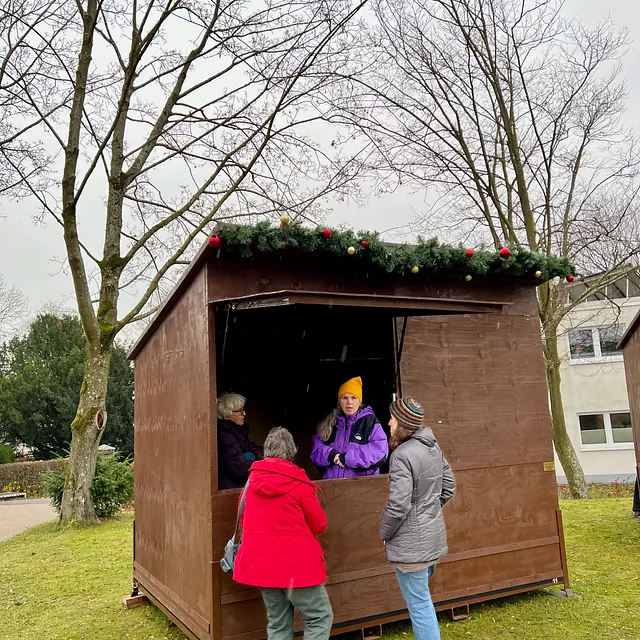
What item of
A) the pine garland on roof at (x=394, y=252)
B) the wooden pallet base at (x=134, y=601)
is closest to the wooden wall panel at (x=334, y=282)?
the pine garland on roof at (x=394, y=252)

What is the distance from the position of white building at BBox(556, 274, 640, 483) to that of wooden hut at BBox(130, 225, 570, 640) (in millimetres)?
18969

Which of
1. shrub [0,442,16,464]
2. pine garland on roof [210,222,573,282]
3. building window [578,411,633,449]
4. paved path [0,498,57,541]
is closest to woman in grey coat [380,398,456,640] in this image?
pine garland on roof [210,222,573,282]

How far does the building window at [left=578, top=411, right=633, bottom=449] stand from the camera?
23.7 meters

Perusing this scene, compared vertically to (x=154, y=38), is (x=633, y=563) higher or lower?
lower

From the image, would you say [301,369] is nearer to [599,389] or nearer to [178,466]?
[178,466]

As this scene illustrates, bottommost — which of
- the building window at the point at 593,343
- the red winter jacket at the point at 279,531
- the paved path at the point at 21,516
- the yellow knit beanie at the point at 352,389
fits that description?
the paved path at the point at 21,516

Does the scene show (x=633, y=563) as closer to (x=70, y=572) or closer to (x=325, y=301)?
(x=325, y=301)

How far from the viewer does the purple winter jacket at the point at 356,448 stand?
496 cm

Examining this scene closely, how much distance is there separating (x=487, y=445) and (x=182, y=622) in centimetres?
283

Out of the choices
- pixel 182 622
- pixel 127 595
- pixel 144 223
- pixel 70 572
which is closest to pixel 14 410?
pixel 144 223

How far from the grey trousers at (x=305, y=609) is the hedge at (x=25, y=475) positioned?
20954 millimetres

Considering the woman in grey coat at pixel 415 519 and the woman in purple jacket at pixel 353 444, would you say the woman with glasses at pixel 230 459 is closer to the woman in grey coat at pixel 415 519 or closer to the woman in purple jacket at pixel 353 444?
the woman in purple jacket at pixel 353 444

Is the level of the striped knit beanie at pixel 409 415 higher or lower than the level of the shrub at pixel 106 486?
higher

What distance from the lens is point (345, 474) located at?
505 centimetres
